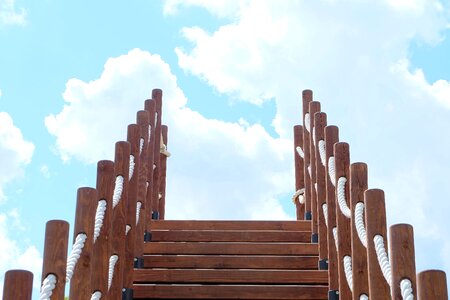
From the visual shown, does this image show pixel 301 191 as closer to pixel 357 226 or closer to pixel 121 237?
pixel 121 237

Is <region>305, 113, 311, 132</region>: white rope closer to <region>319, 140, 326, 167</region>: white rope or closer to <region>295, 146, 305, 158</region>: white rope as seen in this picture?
<region>295, 146, 305, 158</region>: white rope

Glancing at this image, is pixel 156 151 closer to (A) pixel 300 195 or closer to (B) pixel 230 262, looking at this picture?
(A) pixel 300 195

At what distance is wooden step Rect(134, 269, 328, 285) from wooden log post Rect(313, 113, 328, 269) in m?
0.28

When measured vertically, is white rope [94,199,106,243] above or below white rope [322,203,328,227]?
below

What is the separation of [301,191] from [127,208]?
2841mm

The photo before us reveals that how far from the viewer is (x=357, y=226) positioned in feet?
15.1

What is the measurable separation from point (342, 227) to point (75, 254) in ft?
5.95

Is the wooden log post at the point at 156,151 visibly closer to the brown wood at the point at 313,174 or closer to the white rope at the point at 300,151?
the brown wood at the point at 313,174

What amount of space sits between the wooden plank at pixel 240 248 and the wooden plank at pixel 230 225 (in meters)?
0.53

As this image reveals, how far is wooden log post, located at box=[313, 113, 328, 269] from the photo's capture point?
630cm

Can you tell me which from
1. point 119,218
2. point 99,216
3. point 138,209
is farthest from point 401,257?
point 138,209

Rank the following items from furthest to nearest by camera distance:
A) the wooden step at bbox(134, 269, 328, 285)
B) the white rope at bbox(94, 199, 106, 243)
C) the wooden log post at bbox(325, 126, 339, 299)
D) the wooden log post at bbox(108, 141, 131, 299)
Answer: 1. the wooden step at bbox(134, 269, 328, 285)
2. the wooden log post at bbox(325, 126, 339, 299)
3. the wooden log post at bbox(108, 141, 131, 299)
4. the white rope at bbox(94, 199, 106, 243)

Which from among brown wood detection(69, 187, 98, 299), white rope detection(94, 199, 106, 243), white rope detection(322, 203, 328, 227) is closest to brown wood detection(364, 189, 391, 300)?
brown wood detection(69, 187, 98, 299)

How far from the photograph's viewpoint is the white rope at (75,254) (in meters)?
3.97
